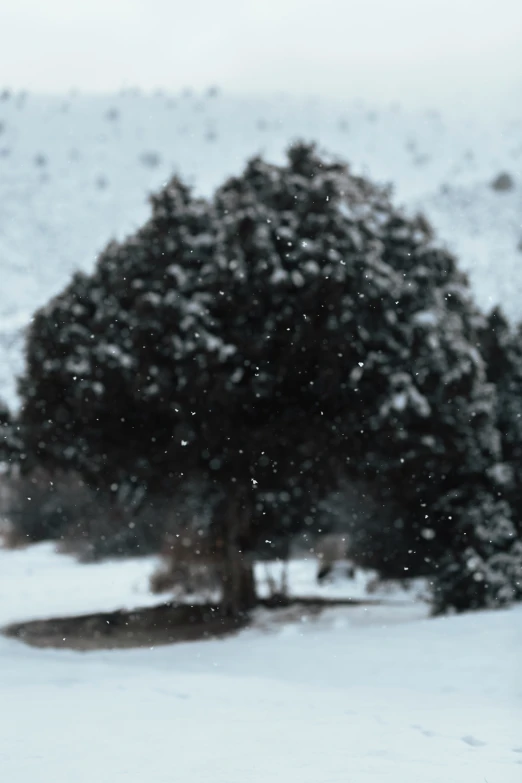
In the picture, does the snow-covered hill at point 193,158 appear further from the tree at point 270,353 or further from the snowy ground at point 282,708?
the snowy ground at point 282,708

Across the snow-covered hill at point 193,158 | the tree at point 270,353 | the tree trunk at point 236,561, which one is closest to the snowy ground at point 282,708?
the tree trunk at point 236,561

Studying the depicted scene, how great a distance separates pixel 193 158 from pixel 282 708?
94.4m

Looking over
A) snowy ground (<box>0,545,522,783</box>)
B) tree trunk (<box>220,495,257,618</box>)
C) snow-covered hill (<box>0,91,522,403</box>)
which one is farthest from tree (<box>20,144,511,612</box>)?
snow-covered hill (<box>0,91,522,403</box>)

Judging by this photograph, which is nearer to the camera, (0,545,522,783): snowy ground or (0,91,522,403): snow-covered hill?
(0,545,522,783): snowy ground

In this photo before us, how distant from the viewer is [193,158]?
10012cm

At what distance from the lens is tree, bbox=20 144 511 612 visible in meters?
16.8

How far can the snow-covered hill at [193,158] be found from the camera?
8231 centimetres

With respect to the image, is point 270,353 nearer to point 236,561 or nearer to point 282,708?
point 236,561

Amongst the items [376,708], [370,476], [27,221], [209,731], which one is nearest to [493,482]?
[370,476]

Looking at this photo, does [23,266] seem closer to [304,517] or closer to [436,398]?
[304,517]


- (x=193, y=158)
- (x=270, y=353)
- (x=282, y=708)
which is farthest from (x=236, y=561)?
(x=193, y=158)

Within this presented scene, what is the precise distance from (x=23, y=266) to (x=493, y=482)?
206 feet

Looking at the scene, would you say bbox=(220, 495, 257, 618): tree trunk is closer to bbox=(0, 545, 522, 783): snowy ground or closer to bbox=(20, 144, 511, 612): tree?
bbox=(20, 144, 511, 612): tree

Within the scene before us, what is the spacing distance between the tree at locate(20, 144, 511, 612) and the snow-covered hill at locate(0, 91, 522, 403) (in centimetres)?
5583
